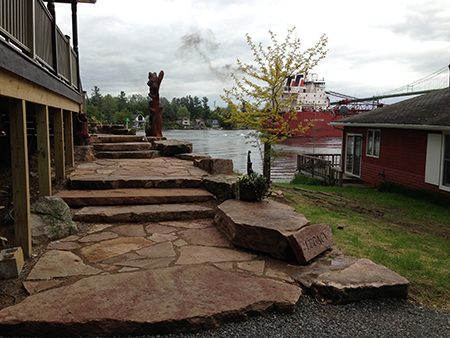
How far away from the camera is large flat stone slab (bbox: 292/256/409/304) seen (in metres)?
2.47

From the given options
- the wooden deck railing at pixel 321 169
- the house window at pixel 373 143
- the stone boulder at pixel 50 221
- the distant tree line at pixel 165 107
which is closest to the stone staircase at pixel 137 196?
the stone boulder at pixel 50 221

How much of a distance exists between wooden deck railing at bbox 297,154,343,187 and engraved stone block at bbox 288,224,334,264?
990 centimetres

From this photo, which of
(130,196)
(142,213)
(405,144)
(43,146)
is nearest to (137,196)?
(130,196)

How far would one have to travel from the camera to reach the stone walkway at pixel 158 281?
1987mm

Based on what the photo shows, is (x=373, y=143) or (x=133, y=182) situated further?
(x=373, y=143)

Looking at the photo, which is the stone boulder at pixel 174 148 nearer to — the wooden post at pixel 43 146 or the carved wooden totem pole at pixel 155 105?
the carved wooden totem pole at pixel 155 105

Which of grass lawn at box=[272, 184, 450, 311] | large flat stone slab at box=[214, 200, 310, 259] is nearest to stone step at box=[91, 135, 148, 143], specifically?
grass lawn at box=[272, 184, 450, 311]

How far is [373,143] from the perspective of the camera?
12852mm

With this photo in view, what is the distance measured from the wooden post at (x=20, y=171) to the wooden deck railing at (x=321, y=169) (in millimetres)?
11512

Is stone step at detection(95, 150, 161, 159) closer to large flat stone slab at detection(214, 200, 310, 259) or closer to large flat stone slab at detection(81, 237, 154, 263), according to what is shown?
large flat stone slab at detection(214, 200, 310, 259)

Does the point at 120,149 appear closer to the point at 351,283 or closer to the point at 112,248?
the point at 112,248

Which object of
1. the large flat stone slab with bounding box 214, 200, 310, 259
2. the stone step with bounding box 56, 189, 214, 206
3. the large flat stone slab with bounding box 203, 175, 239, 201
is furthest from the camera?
the large flat stone slab with bounding box 203, 175, 239, 201

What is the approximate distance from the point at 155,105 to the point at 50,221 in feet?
25.7

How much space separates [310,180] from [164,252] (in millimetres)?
11829
